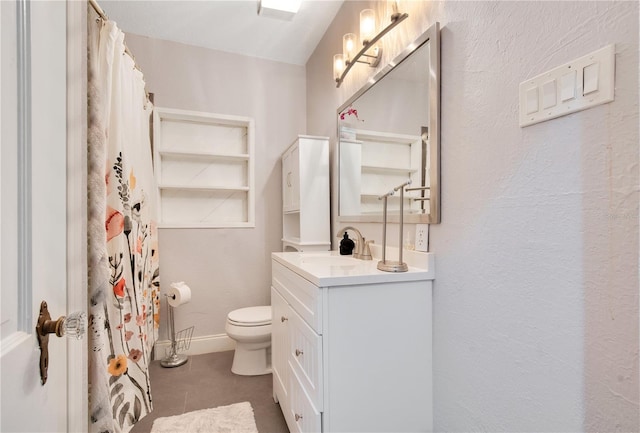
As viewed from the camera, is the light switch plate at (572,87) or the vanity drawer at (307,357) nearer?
the light switch plate at (572,87)

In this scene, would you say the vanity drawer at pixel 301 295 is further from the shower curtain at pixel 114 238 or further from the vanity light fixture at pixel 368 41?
the vanity light fixture at pixel 368 41

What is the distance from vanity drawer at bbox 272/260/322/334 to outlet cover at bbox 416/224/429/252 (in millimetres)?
492

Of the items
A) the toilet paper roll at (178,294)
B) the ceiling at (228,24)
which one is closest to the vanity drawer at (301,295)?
the toilet paper roll at (178,294)

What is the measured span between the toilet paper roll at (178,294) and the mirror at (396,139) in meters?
1.27

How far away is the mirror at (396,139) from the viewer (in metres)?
1.23

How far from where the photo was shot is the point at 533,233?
2.78 feet

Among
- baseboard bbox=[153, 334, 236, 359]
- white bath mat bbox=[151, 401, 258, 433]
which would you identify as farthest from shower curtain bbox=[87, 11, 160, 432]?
baseboard bbox=[153, 334, 236, 359]

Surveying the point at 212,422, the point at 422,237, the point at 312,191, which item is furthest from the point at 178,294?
the point at 422,237

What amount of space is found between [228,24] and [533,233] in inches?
94.1

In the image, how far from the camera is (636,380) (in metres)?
0.65

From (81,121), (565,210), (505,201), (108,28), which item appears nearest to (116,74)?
(108,28)

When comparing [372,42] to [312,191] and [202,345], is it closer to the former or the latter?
[312,191]

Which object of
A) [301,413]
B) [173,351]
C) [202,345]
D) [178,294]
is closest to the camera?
[301,413]

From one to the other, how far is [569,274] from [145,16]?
2.80 m
